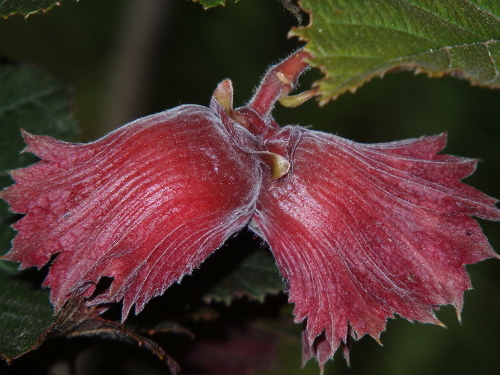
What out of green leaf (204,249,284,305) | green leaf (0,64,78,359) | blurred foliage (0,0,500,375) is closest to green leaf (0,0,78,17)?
green leaf (0,64,78,359)

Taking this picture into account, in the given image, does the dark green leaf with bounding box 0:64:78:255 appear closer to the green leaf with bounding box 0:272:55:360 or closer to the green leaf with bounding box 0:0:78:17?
the green leaf with bounding box 0:272:55:360

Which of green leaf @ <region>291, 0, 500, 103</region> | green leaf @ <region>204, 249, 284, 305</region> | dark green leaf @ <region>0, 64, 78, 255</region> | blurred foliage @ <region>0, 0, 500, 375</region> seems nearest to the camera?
green leaf @ <region>291, 0, 500, 103</region>

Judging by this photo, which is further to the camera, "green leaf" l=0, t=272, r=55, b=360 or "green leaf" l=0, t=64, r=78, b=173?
"green leaf" l=0, t=64, r=78, b=173

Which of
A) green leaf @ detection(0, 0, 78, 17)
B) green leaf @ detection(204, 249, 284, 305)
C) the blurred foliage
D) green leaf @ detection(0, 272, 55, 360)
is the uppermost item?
green leaf @ detection(0, 0, 78, 17)

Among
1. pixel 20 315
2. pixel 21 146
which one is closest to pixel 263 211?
pixel 20 315

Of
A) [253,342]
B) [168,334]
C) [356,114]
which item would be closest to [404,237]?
[168,334]

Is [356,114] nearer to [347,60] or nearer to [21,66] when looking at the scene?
[21,66]

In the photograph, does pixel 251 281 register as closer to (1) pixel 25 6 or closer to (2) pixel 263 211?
(2) pixel 263 211
